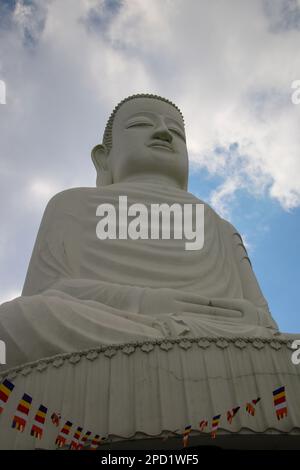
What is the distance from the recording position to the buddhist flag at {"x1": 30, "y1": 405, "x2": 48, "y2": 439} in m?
2.79

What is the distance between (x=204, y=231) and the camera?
5.86 metres

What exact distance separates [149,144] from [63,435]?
4244 mm

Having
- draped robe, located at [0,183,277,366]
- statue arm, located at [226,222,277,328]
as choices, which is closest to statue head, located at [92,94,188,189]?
draped robe, located at [0,183,277,366]

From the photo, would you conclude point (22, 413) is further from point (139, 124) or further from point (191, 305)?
point (139, 124)

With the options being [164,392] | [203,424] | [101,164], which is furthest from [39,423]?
[101,164]

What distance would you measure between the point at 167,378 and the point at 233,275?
268 cm

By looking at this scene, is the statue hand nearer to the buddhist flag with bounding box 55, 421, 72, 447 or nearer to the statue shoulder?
the buddhist flag with bounding box 55, 421, 72, 447

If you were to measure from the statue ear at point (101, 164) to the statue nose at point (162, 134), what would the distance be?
88cm

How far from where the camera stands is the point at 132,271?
4.95 m

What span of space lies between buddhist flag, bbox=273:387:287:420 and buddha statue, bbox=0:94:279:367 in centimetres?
57

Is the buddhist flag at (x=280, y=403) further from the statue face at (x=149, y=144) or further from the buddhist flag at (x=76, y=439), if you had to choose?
the statue face at (x=149, y=144)

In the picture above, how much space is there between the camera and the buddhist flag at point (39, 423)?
2.79 metres
